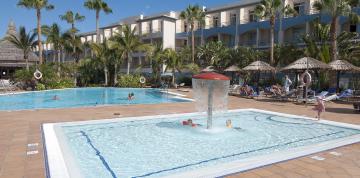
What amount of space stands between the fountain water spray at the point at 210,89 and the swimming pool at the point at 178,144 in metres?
0.82

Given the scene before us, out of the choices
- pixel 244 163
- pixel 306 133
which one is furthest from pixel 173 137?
pixel 306 133

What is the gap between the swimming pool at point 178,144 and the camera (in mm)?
5402

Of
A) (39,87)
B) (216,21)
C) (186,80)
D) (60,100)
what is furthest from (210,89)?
(216,21)

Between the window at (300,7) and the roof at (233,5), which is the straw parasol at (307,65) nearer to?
the window at (300,7)

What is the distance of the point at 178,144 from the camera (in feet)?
24.4

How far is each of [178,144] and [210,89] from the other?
1.82 metres

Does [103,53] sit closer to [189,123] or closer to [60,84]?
[60,84]

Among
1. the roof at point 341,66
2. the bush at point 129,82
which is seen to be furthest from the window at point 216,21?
the roof at point 341,66

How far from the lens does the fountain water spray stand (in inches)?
315

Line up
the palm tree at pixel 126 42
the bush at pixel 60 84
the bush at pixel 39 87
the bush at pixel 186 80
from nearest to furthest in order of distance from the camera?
the bush at pixel 39 87
the bush at pixel 60 84
the palm tree at pixel 126 42
the bush at pixel 186 80

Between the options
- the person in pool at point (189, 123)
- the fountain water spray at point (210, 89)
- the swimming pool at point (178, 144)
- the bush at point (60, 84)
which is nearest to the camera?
the swimming pool at point (178, 144)

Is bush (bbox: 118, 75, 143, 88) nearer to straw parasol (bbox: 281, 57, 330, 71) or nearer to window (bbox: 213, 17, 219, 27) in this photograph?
straw parasol (bbox: 281, 57, 330, 71)

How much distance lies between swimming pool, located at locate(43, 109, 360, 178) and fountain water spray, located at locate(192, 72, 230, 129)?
0.82 meters

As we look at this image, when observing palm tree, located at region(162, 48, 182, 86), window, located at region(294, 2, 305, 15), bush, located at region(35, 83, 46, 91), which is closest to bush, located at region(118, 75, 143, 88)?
palm tree, located at region(162, 48, 182, 86)
